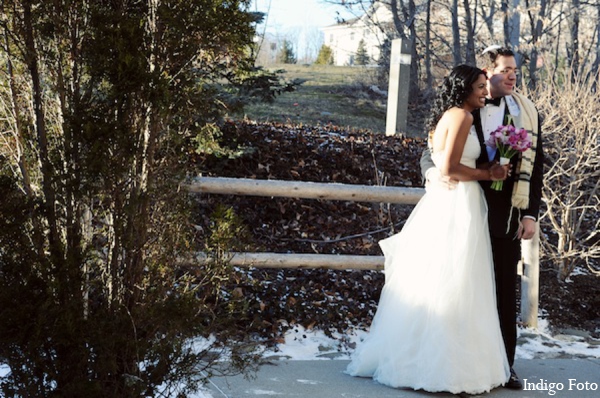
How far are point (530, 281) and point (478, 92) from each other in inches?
84.1

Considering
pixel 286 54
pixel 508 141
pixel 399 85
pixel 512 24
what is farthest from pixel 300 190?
pixel 286 54

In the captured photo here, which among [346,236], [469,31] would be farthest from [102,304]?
[469,31]

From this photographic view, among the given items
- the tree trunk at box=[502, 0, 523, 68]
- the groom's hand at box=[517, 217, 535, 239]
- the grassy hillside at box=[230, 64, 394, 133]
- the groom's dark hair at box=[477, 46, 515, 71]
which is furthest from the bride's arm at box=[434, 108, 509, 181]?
the tree trunk at box=[502, 0, 523, 68]

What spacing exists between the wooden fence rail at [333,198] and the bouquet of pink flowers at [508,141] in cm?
157

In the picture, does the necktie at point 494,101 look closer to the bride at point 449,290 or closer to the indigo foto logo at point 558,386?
the bride at point 449,290

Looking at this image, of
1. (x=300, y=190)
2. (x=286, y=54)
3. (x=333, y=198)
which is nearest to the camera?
(x=300, y=190)

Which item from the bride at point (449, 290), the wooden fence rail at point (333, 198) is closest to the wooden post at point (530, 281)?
the wooden fence rail at point (333, 198)

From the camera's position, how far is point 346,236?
7965mm

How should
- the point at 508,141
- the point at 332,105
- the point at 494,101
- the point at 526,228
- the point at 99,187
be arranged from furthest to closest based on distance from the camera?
the point at 332,105, the point at 494,101, the point at 526,228, the point at 508,141, the point at 99,187

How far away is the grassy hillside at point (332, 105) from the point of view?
15.6 metres

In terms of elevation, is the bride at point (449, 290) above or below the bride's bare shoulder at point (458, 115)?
below

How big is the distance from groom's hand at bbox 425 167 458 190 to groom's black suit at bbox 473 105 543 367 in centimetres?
23

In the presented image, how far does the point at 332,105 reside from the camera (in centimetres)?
1819

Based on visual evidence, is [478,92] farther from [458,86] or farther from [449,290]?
[449,290]
